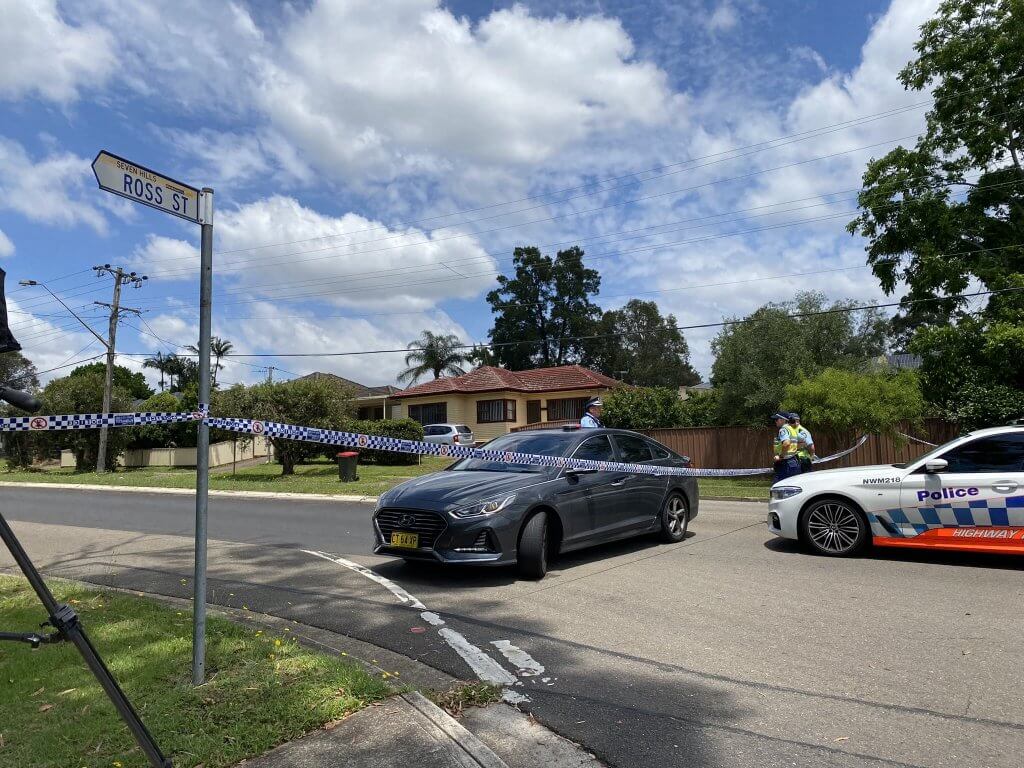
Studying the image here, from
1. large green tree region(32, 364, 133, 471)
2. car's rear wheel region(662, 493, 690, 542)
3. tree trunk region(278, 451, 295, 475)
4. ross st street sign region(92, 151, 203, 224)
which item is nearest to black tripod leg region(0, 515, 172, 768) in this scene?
ross st street sign region(92, 151, 203, 224)

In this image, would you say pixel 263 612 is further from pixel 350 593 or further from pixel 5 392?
pixel 5 392

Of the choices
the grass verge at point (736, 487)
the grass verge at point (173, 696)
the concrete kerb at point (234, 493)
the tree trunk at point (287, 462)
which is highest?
the tree trunk at point (287, 462)

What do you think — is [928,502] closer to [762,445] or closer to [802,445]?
[802,445]

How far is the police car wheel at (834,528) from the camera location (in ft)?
26.2

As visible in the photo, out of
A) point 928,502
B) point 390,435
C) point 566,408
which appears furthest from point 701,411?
point 566,408

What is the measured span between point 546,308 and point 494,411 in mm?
25492

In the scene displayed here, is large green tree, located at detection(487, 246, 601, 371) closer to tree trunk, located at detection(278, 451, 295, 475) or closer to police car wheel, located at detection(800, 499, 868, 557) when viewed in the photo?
tree trunk, located at detection(278, 451, 295, 475)

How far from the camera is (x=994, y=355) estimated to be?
1975 centimetres

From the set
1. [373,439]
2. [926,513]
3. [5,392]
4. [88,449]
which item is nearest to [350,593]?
[373,439]

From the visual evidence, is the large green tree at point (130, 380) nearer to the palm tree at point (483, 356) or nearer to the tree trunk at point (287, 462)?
the palm tree at point (483, 356)

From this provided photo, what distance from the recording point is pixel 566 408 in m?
46.6

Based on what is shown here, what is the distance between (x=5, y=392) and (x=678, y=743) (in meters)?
3.24

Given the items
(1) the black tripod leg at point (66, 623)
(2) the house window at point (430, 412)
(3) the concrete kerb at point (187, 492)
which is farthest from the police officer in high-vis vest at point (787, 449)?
(2) the house window at point (430, 412)

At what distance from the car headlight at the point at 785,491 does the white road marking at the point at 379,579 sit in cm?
452
